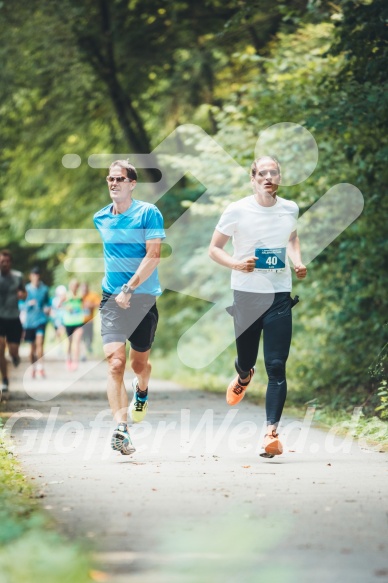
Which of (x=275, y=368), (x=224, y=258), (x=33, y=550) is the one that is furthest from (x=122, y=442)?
(x=33, y=550)

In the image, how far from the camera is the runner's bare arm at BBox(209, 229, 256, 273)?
8.52 m

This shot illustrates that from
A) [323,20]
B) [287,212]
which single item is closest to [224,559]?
[287,212]

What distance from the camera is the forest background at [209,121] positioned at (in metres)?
12.9

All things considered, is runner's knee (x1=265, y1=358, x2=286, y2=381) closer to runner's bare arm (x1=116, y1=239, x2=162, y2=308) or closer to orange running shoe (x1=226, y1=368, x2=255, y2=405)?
orange running shoe (x1=226, y1=368, x2=255, y2=405)

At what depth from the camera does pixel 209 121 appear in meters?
25.2

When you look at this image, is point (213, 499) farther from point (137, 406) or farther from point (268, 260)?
point (137, 406)

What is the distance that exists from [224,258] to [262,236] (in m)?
0.33

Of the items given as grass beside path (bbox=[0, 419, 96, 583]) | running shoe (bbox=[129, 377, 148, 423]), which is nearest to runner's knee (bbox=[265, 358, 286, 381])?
running shoe (bbox=[129, 377, 148, 423])

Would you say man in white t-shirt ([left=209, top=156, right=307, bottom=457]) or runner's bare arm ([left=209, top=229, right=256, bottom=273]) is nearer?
runner's bare arm ([left=209, top=229, right=256, bottom=273])

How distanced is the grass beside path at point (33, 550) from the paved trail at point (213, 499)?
4.5 inches

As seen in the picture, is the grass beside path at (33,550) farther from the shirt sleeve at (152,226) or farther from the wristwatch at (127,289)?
the shirt sleeve at (152,226)

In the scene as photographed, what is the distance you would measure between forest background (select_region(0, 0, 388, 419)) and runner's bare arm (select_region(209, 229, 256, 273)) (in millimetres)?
2278

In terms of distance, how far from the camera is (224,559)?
16.5 ft

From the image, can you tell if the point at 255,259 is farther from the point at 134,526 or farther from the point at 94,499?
the point at 134,526
